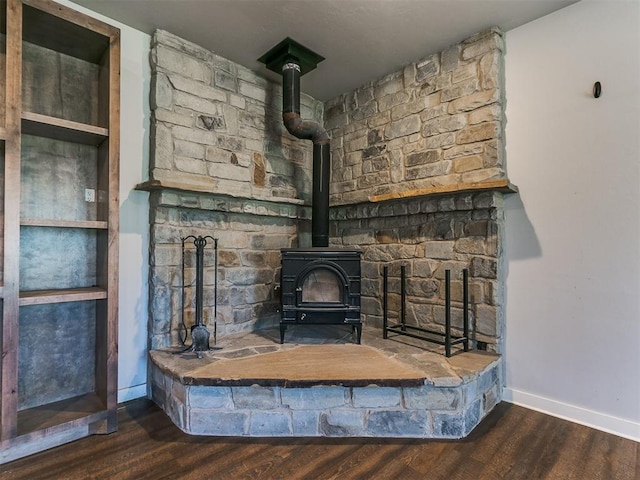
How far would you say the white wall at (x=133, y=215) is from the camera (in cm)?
226

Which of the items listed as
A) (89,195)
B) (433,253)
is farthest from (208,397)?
(433,253)

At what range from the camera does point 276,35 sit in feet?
7.92

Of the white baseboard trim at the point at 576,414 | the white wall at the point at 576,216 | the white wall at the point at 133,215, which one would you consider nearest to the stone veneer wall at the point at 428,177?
the white wall at the point at 576,216

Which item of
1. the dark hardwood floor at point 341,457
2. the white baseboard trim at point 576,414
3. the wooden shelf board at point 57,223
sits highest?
the wooden shelf board at point 57,223

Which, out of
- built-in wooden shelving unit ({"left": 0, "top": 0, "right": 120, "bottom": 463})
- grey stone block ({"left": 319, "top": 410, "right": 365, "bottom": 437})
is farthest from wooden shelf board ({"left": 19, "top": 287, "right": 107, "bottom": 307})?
grey stone block ({"left": 319, "top": 410, "right": 365, "bottom": 437})

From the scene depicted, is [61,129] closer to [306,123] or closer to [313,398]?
[306,123]

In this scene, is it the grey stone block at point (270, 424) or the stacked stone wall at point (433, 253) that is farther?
the stacked stone wall at point (433, 253)

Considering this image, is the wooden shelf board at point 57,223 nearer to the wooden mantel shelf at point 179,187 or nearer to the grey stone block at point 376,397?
the wooden mantel shelf at point 179,187

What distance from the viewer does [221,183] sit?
2.68 meters

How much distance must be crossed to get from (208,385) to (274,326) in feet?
3.71

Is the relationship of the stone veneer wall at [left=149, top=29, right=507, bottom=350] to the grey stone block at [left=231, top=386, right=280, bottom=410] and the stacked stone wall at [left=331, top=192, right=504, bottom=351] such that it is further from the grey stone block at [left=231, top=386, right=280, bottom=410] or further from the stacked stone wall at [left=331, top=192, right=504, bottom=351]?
the grey stone block at [left=231, top=386, right=280, bottom=410]

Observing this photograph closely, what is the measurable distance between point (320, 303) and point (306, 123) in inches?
58.4

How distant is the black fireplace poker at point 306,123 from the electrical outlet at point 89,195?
1.50 meters

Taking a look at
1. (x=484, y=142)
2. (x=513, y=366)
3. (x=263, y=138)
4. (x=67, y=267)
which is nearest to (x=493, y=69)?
(x=484, y=142)
